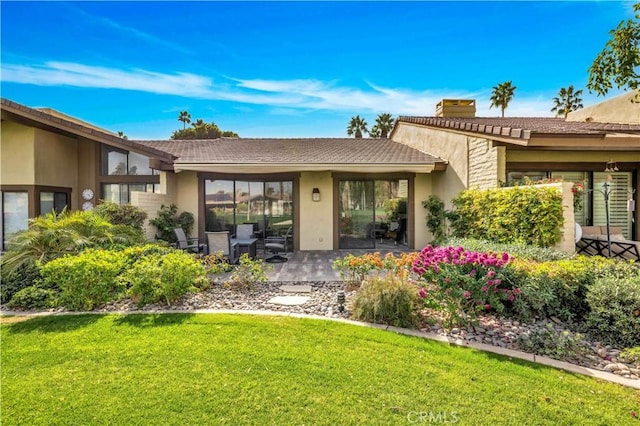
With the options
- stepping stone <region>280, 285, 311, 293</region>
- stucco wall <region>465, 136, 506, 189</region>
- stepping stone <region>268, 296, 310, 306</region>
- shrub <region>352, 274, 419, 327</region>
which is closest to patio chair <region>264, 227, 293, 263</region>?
stepping stone <region>280, 285, 311, 293</region>

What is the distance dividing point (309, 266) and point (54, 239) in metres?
6.98

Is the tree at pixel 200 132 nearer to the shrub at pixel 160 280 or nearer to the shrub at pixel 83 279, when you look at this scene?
the shrub at pixel 83 279

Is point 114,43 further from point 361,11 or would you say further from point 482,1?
point 482,1

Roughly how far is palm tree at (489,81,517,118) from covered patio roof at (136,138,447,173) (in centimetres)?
1763

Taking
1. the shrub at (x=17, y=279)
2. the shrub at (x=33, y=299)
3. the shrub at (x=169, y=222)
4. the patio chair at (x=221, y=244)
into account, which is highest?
the shrub at (x=169, y=222)

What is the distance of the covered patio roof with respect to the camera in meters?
11.9

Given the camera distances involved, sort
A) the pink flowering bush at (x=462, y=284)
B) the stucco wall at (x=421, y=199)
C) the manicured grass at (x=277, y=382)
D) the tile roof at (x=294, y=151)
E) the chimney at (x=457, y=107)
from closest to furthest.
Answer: the manicured grass at (x=277, y=382)
the pink flowering bush at (x=462, y=284)
the tile roof at (x=294, y=151)
the stucco wall at (x=421, y=199)
the chimney at (x=457, y=107)

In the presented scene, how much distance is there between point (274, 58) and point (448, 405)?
15.6 metres

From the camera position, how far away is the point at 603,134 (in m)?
8.76

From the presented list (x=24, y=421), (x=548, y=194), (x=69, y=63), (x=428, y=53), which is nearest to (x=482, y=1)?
(x=428, y=53)

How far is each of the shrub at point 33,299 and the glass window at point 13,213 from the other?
23.9ft

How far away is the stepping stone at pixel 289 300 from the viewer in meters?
6.83

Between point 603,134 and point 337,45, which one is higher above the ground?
point 337,45

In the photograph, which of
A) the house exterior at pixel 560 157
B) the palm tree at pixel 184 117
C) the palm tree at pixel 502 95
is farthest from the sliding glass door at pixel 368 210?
the palm tree at pixel 184 117
